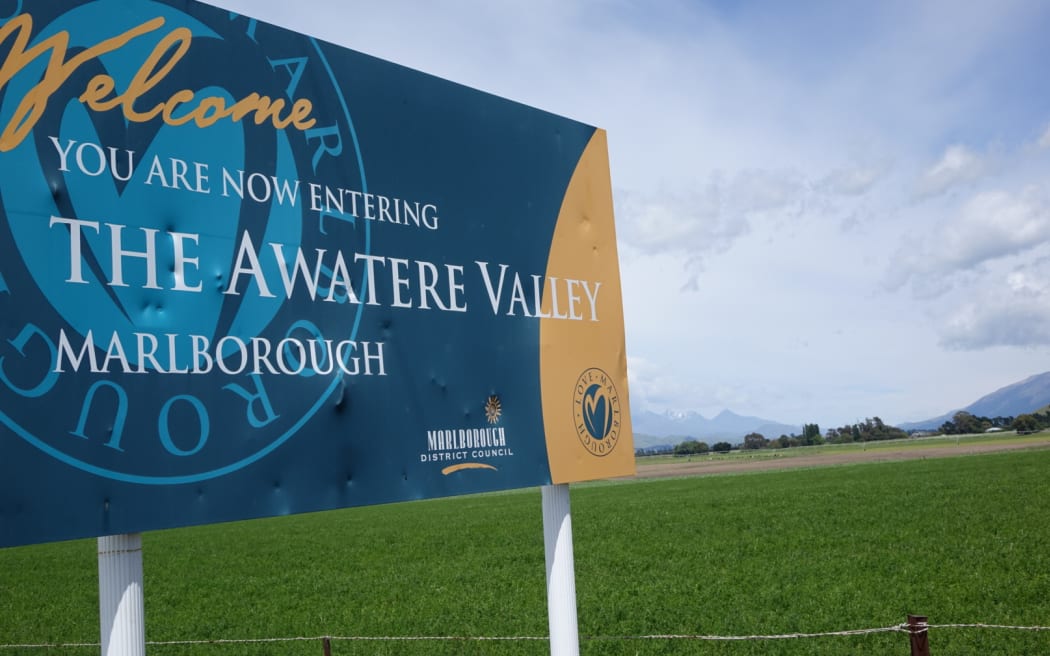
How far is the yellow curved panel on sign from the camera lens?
17.6 ft

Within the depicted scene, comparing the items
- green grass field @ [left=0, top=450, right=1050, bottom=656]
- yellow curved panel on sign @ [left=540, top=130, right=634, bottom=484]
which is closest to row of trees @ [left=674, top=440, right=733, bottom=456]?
green grass field @ [left=0, top=450, right=1050, bottom=656]

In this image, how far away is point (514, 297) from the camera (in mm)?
5219

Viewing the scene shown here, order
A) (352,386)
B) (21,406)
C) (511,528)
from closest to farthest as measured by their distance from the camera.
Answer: (21,406) < (352,386) < (511,528)

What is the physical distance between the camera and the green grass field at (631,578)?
12914 millimetres

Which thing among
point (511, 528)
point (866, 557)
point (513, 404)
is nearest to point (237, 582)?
point (511, 528)

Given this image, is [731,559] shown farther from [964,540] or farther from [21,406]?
[21,406]

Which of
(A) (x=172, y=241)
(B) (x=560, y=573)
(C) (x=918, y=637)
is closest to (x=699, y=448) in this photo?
(C) (x=918, y=637)

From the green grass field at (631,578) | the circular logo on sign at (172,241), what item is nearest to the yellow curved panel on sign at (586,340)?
the circular logo on sign at (172,241)

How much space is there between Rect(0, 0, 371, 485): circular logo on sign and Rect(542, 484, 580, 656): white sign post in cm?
156

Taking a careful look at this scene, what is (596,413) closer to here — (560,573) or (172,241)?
(560,573)

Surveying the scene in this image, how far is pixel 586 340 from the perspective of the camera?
5609 mm

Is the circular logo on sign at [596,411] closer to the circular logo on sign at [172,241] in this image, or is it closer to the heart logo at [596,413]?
the heart logo at [596,413]

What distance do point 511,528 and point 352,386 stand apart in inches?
1040

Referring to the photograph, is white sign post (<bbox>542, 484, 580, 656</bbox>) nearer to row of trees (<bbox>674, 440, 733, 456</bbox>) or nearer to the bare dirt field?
the bare dirt field
